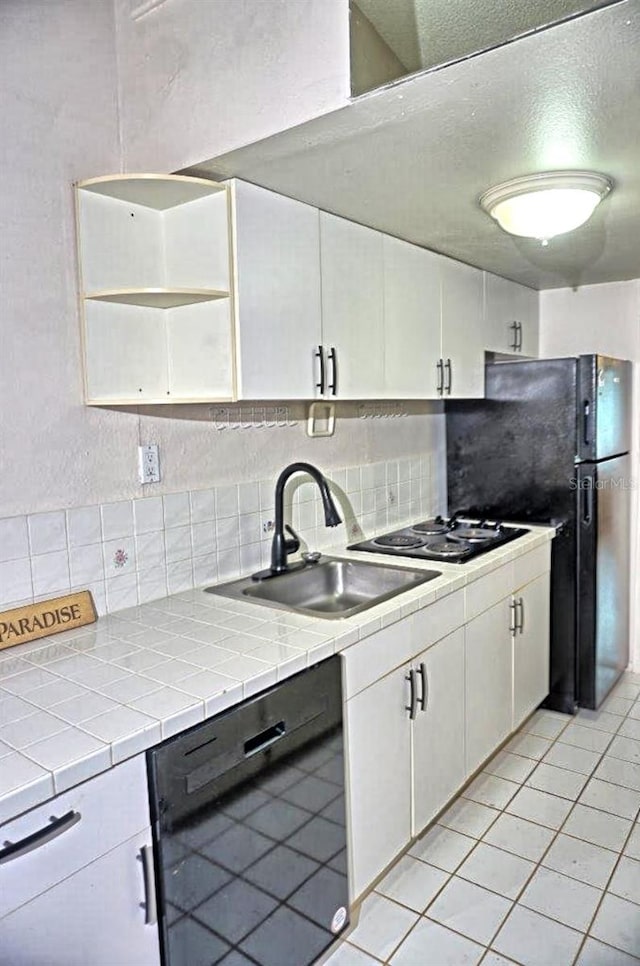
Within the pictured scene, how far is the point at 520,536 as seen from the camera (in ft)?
9.40

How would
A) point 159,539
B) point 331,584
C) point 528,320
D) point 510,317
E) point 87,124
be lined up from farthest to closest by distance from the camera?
point 528,320
point 510,317
point 331,584
point 159,539
point 87,124

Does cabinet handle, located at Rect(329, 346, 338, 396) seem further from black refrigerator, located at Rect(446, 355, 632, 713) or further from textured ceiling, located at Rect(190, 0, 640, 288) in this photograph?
black refrigerator, located at Rect(446, 355, 632, 713)

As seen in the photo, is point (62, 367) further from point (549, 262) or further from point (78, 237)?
point (549, 262)

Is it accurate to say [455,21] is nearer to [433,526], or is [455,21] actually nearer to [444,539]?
[444,539]

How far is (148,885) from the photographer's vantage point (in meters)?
1.22

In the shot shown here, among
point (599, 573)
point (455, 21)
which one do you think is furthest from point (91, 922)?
point (599, 573)

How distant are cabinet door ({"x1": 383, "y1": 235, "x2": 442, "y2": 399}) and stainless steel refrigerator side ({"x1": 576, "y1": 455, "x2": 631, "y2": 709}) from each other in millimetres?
911

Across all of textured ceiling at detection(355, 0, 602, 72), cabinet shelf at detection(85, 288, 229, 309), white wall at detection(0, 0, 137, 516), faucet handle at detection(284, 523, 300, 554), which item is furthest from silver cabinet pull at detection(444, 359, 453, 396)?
white wall at detection(0, 0, 137, 516)

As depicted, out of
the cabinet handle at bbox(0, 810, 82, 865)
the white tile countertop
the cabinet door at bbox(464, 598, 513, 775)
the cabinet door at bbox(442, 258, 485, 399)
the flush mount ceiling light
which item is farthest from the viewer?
the cabinet door at bbox(442, 258, 485, 399)

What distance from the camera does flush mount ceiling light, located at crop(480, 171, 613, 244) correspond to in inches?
74.1

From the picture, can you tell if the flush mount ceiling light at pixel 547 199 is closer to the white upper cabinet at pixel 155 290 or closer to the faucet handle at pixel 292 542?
the white upper cabinet at pixel 155 290

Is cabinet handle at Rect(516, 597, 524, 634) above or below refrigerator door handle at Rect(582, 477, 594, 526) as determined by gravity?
below

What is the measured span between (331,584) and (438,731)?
62cm

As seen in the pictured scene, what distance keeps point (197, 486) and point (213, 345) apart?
0.49m
